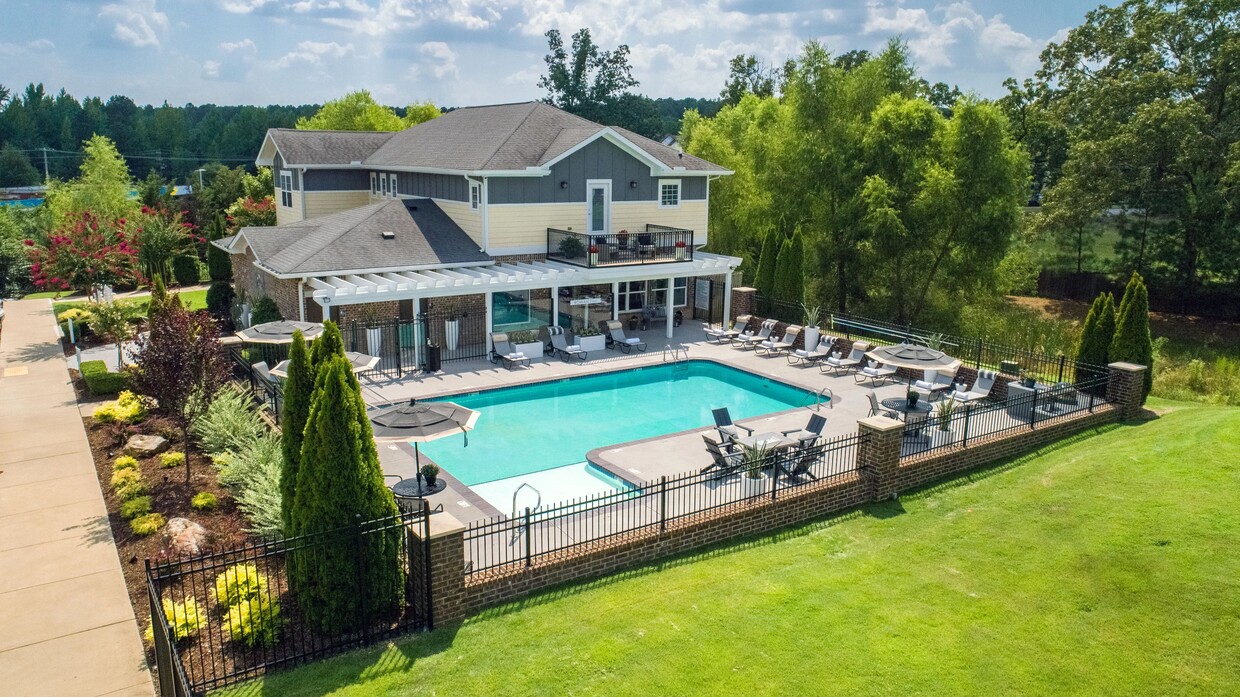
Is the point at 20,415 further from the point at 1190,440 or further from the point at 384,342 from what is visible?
the point at 1190,440

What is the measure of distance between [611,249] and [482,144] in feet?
19.1

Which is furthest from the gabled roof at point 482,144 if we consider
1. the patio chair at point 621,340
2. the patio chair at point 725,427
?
the patio chair at point 725,427

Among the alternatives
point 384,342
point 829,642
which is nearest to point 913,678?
point 829,642

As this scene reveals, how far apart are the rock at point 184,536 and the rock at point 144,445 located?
3.58m

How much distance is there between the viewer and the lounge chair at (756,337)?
25172 mm

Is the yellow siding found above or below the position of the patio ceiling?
above

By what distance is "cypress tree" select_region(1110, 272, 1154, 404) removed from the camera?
17.9 meters

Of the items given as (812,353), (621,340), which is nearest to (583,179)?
(621,340)

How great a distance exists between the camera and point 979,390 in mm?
18781

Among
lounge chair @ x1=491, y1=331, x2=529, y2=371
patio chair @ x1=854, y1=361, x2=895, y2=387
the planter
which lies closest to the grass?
patio chair @ x1=854, y1=361, x2=895, y2=387

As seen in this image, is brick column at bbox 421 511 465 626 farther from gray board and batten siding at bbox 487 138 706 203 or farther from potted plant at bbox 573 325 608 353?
gray board and batten siding at bbox 487 138 706 203

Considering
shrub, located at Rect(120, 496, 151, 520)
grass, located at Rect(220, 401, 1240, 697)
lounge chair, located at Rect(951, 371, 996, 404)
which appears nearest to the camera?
grass, located at Rect(220, 401, 1240, 697)

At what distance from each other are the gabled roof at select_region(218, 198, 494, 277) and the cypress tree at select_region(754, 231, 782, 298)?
9.92 m

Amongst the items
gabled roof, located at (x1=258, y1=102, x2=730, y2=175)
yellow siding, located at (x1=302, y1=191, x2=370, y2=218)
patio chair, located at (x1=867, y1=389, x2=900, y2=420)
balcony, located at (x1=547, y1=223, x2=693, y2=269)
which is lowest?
patio chair, located at (x1=867, y1=389, x2=900, y2=420)
